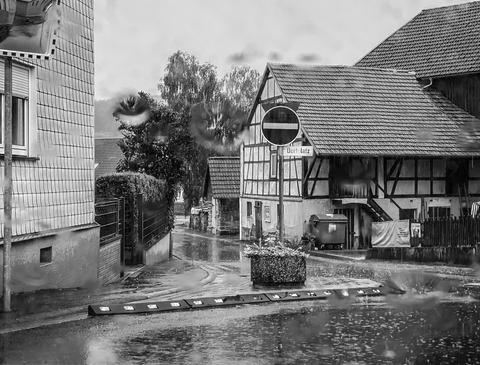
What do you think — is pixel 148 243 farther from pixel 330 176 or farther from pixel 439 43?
pixel 439 43

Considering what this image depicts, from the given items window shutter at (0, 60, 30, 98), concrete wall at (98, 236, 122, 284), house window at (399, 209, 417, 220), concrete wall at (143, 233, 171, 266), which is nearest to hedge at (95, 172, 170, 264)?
concrete wall at (143, 233, 171, 266)

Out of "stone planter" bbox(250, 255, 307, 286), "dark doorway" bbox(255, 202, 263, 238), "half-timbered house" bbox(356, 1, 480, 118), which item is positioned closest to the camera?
"stone planter" bbox(250, 255, 307, 286)

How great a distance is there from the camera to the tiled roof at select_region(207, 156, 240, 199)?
54.2 m

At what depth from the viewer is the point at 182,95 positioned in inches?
2473

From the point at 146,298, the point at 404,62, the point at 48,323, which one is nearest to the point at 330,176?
the point at 404,62

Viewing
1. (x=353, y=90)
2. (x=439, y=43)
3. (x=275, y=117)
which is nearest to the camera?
(x=275, y=117)

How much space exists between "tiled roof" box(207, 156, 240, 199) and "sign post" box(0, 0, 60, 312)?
4318 centimetres

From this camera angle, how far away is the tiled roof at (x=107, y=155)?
229 ft

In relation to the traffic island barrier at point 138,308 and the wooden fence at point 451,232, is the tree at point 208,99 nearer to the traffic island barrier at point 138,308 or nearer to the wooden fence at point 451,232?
the wooden fence at point 451,232

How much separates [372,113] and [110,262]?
77.3 feet

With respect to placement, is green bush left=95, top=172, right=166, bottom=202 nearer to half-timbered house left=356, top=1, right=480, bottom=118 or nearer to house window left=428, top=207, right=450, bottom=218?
house window left=428, top=207, right=450, bottom=218

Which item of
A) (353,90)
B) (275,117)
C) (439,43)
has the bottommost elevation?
(275,117)

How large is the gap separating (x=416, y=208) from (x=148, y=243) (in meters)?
18.1

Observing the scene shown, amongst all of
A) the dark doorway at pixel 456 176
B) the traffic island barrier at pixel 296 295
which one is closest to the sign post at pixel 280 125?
the traffic island barrier at pixel 296 295
